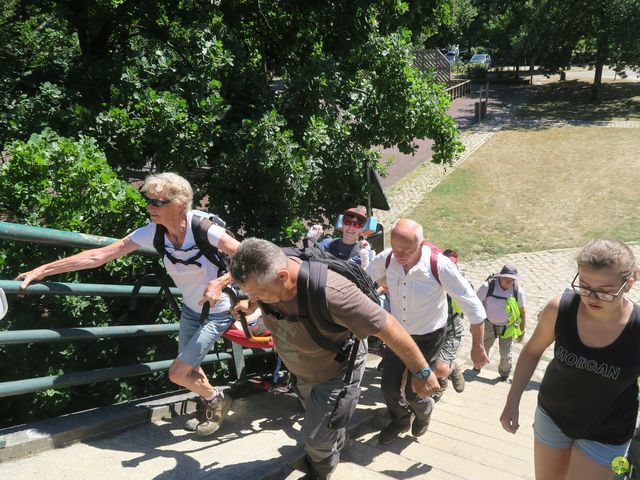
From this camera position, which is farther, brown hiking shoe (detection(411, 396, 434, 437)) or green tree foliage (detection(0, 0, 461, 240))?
green tree foliage (detection(0, 0, 461, 240))

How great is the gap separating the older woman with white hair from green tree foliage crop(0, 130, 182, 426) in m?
0.70

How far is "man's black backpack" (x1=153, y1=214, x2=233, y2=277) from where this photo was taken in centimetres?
367

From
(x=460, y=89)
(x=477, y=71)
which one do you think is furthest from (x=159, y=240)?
(x=477, y=71)

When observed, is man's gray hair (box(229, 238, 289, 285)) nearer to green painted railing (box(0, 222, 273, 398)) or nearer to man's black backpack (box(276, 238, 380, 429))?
man's black backpack (box(276, 238, 380, 429))

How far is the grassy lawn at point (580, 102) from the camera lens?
2775 centimetres

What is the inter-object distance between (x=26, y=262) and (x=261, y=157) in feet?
8.12

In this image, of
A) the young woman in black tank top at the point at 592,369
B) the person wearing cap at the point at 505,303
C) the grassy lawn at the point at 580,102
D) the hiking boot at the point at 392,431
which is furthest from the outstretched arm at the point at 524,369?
the grassy lawn at the point at 580,102

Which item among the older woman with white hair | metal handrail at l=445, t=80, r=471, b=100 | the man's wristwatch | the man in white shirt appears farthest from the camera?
metal handrail at l=445, t=80, r=471, b=100

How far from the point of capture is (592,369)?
9.23 ft

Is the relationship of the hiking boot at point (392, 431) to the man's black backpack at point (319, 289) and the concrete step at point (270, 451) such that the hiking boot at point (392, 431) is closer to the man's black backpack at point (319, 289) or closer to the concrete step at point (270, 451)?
the concrete step at point (270, 451)

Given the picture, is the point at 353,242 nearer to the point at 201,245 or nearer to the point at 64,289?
the point at 201,245

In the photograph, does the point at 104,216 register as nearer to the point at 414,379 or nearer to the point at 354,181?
the point at 414,379

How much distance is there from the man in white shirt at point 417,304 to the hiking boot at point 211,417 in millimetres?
1156

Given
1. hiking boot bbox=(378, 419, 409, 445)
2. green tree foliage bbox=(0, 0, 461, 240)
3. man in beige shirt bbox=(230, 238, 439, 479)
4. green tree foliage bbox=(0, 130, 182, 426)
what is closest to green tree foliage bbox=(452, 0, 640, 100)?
green tree foliage bbox=(0, 0, 461, 240)
